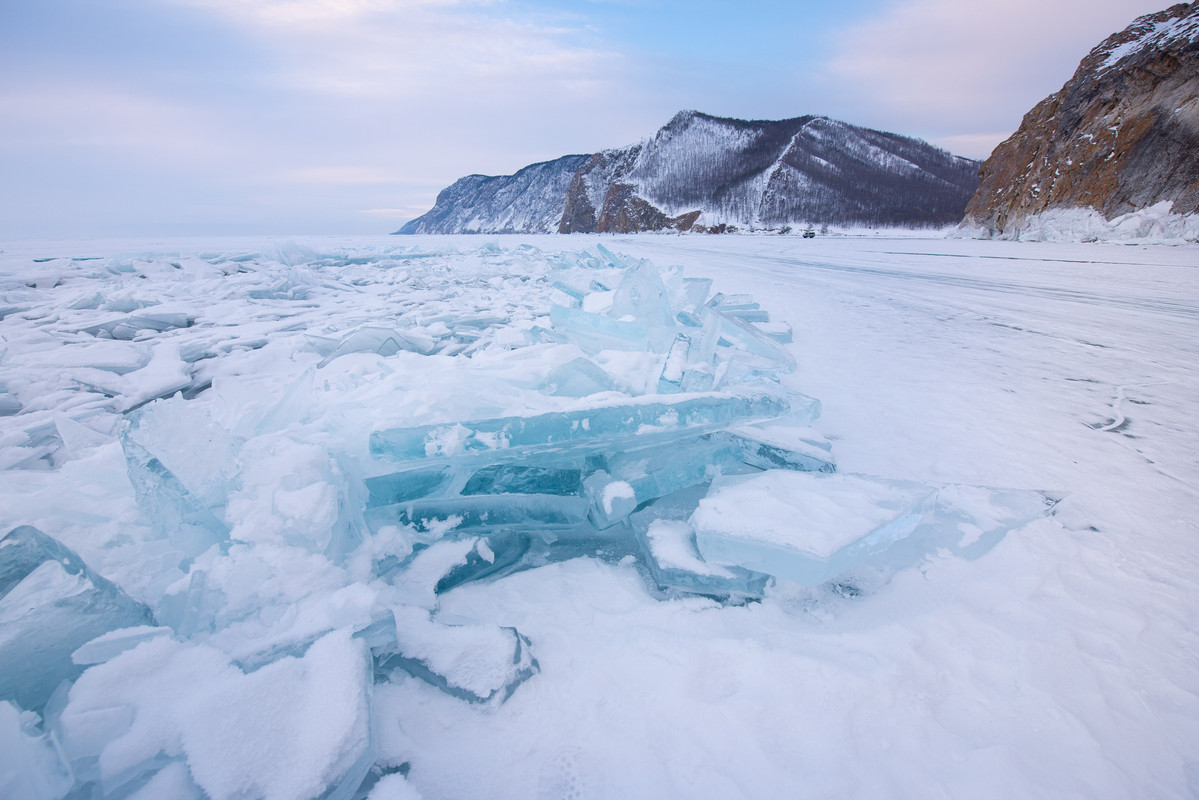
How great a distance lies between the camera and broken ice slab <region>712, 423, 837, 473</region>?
1577mm

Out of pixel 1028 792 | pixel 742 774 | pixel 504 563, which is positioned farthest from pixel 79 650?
pixel 1028 792

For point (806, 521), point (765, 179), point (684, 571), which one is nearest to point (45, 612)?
point (684, 571)

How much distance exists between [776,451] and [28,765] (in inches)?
66.2

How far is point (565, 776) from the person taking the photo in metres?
0.79

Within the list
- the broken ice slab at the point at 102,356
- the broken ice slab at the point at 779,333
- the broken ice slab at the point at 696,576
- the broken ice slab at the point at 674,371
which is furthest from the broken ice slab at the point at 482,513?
the broken ice slab at the point at 102,356

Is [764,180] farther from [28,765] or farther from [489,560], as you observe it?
[28,765]

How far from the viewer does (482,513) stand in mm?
1395

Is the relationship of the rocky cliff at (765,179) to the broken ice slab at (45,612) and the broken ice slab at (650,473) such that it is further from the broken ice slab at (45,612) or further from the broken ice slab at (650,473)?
the broken ice slab at (45,612)

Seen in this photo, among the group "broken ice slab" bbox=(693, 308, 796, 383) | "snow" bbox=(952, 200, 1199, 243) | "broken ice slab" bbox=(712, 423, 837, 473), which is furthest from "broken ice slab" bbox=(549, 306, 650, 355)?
"snow" bbox=(952, 200, 1199, 243)

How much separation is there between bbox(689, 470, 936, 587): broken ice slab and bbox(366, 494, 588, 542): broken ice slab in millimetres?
397

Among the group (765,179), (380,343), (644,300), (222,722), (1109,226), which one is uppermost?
(765,179)

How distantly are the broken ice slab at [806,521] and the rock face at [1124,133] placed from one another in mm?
18821

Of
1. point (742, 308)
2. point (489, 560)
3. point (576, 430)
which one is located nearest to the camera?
Result: point (489, 560)

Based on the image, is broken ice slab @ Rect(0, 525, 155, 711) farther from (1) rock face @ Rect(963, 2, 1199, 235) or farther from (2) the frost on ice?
(1) rock face @ Rect(963, 2, 1199, 235)
